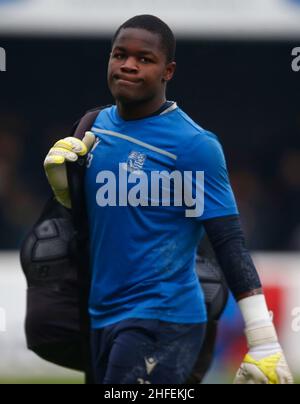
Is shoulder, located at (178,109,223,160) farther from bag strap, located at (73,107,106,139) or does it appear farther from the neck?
bag strap, located at (73,107,106,139)

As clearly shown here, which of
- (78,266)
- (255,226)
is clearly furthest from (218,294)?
(255,226)

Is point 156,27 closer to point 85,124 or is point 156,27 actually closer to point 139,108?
point 139,108

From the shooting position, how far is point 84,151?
5.21 meters

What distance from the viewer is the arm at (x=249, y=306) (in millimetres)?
4855

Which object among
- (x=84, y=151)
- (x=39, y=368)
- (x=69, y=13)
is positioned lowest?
(x=39, y=368)

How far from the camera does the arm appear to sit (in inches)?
191

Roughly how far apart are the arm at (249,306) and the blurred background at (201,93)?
4429 mm

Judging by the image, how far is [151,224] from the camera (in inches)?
201

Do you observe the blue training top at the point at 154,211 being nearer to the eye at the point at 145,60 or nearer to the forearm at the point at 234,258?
the forearm at the point at 234,258

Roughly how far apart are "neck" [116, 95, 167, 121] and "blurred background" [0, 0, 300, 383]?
435cm

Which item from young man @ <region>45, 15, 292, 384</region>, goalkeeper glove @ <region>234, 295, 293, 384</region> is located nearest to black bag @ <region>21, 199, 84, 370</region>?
young man @ <region>45, 15, 292, 384</region>

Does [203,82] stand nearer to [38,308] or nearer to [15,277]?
[15,277]

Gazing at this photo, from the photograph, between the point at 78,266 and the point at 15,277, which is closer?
the point at 78,266
